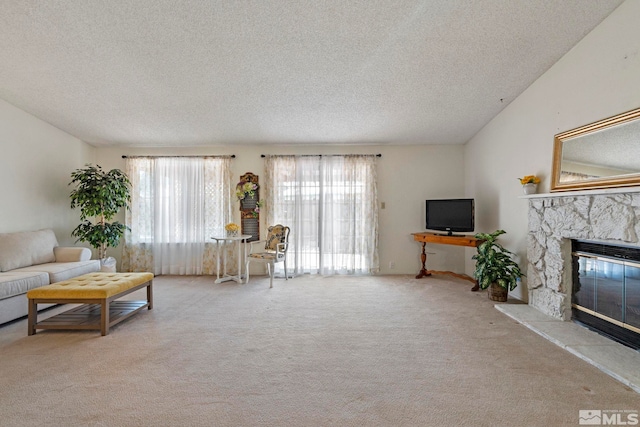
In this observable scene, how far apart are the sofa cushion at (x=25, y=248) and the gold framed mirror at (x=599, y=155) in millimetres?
6366

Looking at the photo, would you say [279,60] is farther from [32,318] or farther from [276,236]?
[32,318]

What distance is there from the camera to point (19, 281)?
3.05m

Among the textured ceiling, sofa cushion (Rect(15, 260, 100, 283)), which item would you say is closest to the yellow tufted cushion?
sofa cushion (Rect(15, 260, 100, 283))

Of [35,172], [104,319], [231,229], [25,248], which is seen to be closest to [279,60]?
[231,229]

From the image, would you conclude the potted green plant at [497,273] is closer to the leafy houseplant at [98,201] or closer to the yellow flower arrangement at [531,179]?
the yellow flower arrangement at [531,179]

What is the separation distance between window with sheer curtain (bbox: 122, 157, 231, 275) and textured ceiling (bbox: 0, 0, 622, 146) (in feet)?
2.92

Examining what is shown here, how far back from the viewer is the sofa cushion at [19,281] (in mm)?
2920

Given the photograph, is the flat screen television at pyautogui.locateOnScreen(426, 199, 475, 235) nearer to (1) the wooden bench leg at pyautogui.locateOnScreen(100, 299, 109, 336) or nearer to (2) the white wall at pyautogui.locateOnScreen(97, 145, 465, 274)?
(2) the white wall at pyautogui.locateOnScreen(97, 145, 465, 274)

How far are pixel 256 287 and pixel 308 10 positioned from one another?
363 cm

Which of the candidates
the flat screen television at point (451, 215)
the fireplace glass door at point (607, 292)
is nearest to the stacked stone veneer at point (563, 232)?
the fireplace glass door at point (607, 292)

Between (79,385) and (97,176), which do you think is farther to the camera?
(97,176)

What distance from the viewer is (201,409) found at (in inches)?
65.5

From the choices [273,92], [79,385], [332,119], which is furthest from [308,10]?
[79,385]

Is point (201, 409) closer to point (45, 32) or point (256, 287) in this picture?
point (256, 287)
